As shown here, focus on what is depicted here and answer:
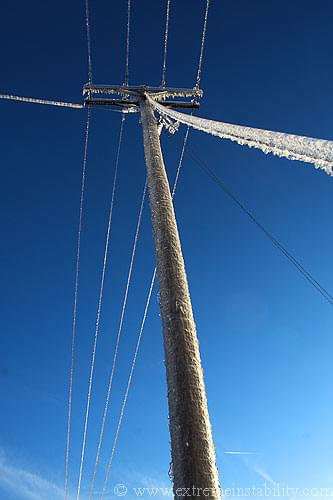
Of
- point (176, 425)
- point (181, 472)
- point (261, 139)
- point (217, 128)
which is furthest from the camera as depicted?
point (217, 128)

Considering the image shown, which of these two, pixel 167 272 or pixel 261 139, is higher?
pixel 261 139

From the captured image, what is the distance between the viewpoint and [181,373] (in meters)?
3.73

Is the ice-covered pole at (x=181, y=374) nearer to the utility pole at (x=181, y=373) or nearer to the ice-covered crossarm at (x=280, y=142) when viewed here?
the utility pole at (x=181, y=373)

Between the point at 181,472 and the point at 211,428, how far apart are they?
0.46 m

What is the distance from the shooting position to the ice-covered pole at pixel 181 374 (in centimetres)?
324

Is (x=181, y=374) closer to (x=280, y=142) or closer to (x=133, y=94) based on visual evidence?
(x=280, y=142)

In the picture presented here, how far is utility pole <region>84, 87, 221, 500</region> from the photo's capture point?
324 cm

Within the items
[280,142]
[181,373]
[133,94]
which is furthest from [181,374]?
[133,94]

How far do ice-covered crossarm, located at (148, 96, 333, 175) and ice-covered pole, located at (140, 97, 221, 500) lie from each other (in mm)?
987

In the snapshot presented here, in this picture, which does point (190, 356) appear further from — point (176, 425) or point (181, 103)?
point (181, 103)

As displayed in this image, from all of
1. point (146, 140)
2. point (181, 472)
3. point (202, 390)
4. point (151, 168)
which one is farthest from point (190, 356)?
point (146, 140)

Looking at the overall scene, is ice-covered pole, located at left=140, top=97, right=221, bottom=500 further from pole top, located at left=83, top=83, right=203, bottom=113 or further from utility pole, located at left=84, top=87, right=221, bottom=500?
pole top, located at left=83, top=83, right=203, bottom=113

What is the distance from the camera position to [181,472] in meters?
3.26

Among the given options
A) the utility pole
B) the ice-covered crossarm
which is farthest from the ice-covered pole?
the ice-covered crossarm
